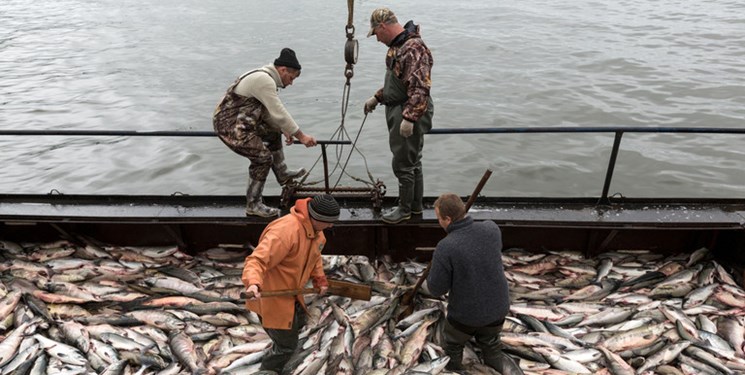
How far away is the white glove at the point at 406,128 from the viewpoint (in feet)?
17.5

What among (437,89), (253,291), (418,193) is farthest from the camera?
(437,89)

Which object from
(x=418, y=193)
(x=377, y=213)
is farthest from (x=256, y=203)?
(x=418, y=193)

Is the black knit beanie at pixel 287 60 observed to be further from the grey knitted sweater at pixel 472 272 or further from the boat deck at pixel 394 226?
the grey knitted sweater at pixel 472 272

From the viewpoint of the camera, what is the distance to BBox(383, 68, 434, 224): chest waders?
5.54 metres

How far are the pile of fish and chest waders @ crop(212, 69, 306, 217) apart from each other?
1035mm

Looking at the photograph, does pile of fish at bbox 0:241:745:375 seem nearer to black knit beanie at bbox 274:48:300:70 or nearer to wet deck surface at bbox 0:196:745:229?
wet deck surface at bbox 0:196:745:229

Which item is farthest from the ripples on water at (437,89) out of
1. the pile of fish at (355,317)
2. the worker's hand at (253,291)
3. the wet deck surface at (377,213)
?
the worker's hand at (253,291)

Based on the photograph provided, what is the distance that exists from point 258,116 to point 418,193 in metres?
2.06

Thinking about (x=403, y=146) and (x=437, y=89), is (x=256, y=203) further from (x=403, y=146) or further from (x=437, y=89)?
(x=437, y=89)

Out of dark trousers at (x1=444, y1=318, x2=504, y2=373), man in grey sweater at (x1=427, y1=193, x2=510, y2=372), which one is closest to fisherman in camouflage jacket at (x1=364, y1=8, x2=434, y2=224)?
man in grey sweater at (x1=427, y1=193, x2=510, y2=372)

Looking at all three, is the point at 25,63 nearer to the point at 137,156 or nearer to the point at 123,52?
the point at 123,52

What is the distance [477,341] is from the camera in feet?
16.2

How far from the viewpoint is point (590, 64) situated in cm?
Result: 2459

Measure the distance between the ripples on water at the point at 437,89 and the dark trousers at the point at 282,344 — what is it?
8734 mm
